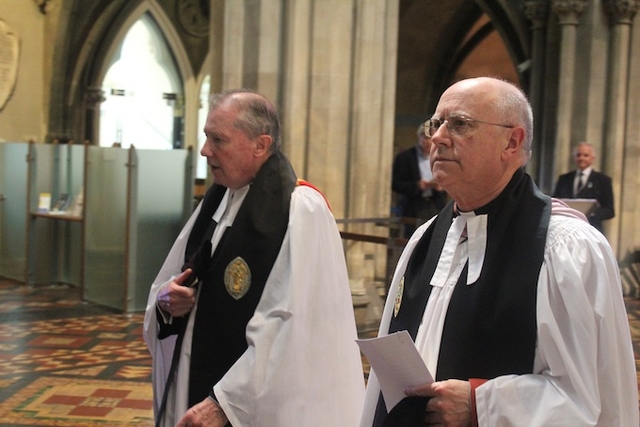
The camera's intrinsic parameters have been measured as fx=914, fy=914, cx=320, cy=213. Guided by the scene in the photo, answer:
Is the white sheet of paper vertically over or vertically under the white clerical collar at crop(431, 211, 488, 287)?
under

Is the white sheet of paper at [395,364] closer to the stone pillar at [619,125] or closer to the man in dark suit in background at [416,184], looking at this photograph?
the man in dark suit in background at [416,184]

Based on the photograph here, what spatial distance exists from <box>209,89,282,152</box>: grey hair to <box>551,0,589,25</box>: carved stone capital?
942 cm

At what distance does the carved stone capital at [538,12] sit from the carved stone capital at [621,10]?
1.93 m

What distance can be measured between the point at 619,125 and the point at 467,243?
9.76 m

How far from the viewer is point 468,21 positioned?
18.4 meters

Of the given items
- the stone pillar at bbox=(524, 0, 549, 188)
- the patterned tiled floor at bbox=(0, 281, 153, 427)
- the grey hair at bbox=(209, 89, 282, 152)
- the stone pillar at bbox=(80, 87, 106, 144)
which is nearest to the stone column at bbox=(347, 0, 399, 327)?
the patterned tiled floor at bbox=(0, 281, 153, 427)

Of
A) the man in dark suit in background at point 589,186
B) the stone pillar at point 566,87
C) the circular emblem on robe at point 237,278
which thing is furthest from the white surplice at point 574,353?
the stone pillar at point 566,87

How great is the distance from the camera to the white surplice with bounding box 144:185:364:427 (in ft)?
8.33

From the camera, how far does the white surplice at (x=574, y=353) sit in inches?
70.2

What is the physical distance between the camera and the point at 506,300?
1.88 m

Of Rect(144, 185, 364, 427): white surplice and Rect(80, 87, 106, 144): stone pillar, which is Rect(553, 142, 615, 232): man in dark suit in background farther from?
Rect(80, 87, 106, 144): stone pillar

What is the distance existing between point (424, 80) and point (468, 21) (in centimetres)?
146

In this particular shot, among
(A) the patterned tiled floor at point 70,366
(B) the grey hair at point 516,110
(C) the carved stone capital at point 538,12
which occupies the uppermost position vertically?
(C) the carved stone capital at point 538,12

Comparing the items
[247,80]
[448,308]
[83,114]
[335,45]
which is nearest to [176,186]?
[247,80]
